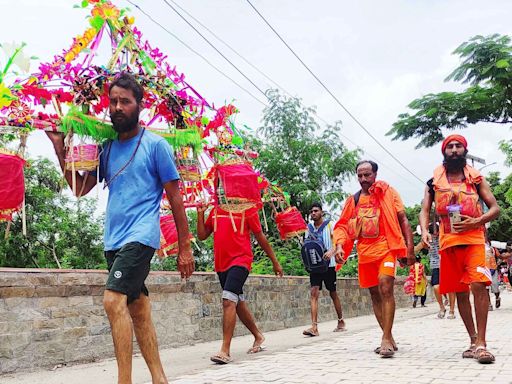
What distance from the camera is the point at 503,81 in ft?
46.3

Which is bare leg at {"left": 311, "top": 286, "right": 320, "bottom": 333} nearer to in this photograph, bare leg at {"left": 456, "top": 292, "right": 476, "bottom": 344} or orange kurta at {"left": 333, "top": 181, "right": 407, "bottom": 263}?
orange kurta at {"left": 333, "top": 181, "right": 407, "bottom": 263}

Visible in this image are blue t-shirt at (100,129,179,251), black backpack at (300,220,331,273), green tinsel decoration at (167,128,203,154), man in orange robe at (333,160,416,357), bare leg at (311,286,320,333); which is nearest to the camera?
blue t-shirt at (100,129,179,251)

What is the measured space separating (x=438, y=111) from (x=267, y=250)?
399 inches

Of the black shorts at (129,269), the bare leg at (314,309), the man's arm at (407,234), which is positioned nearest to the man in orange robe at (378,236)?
the man's arm at (407,234)

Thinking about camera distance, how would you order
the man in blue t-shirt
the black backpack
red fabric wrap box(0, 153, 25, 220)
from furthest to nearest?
the black backpack
red fabric wrap box(0, 153, 25, 220)
the man in blue t-shirt

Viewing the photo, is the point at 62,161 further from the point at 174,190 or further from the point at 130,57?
the point at 130,57

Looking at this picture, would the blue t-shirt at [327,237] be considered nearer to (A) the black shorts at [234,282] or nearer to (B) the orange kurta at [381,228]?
(B) the orange kurta at [381,228]

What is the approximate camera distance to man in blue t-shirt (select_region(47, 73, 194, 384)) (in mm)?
3715

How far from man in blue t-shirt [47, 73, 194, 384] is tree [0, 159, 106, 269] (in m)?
11.5

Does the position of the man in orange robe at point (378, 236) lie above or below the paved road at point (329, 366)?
above

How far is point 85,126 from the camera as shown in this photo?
161 inches

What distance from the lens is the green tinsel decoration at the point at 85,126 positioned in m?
4.05

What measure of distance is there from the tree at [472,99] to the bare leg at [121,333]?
476 inches

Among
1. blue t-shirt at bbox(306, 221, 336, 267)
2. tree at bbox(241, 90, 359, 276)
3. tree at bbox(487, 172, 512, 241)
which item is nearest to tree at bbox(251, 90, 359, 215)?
tree at bbox(241, 90, 359, 276)
